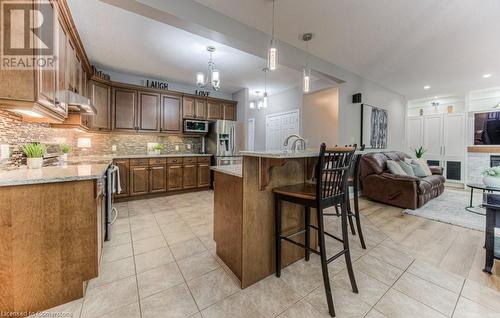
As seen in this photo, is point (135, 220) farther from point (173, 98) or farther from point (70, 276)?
point (173, 98)

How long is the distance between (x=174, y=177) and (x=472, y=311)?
4590mm

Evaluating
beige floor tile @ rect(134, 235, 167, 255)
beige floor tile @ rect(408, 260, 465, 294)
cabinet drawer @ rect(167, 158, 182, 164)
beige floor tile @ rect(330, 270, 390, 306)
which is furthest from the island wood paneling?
cabinet drawer @ rect(167, 158, 182, 164)

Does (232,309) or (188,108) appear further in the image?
(188,108)

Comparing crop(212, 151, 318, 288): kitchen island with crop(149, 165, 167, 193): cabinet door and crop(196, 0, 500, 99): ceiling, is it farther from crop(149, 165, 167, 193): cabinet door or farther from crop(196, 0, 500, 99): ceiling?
crop(149, 165, 167, 193): cabinet door

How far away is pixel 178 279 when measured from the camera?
1.71 metres

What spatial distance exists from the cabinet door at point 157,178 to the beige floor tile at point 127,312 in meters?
3.12

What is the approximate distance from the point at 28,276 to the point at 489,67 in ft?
23.7

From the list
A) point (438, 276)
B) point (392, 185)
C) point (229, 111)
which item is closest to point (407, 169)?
point (392, 185)

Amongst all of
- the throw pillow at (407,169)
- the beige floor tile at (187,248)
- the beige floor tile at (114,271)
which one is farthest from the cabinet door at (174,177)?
the throw pillow at (407,169)

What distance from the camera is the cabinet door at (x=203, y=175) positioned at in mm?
4863

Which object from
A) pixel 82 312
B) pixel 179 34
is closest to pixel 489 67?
pixel 179 34

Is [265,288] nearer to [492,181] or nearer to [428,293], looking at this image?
[428,293]

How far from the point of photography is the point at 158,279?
1706 millimetres

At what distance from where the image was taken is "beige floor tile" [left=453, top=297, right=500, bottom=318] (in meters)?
1.34
